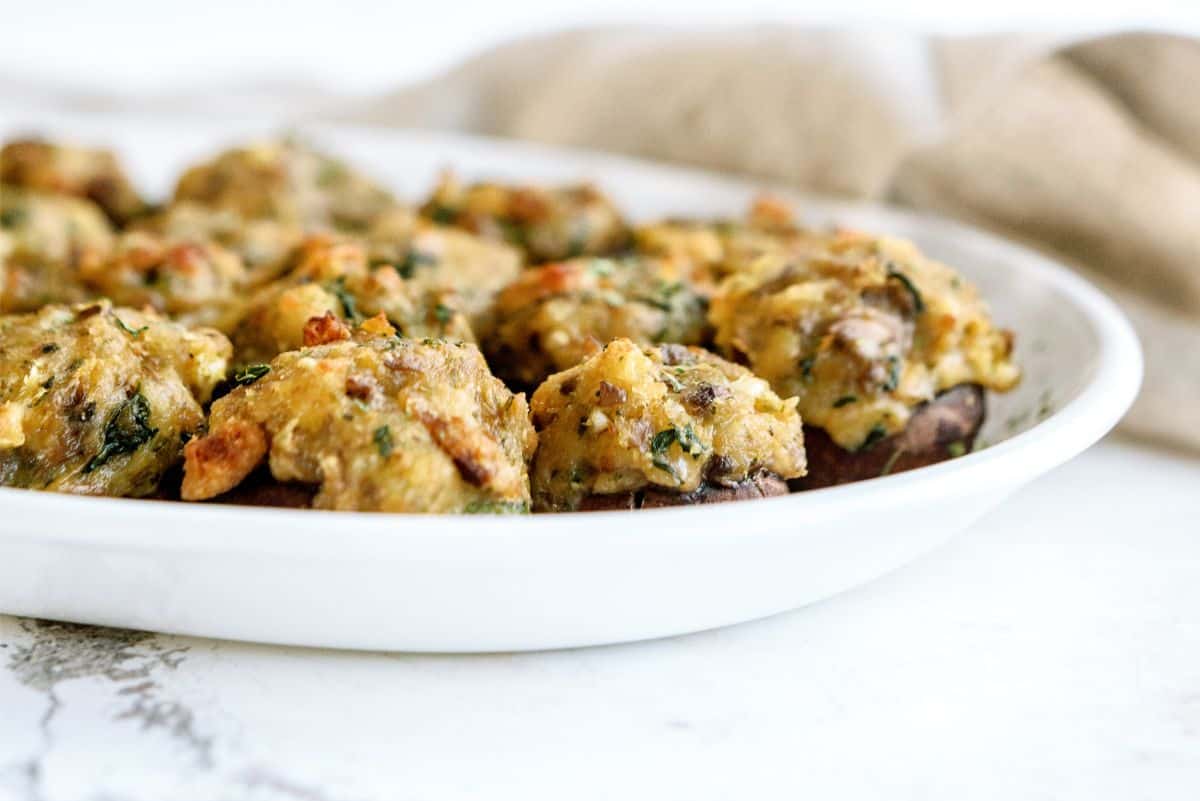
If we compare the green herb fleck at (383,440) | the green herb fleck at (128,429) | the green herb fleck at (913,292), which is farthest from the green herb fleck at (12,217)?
the green herb fleck at (913,292)

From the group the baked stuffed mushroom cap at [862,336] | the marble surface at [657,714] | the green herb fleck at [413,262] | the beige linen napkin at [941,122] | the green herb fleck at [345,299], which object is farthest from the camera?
the beige linen napkin at [941,122]

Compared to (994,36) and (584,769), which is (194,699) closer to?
(584,769)

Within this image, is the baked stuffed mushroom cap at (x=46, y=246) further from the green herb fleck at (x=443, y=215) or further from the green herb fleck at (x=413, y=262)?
the green herb fleck at (x=443, y=215)

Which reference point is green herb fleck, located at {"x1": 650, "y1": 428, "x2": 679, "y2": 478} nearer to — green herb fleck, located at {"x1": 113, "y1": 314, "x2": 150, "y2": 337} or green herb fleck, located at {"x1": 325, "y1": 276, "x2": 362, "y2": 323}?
green herb fleck, located at {"x1": 325, "y1": 276, "x2": 362, "y2": 323}

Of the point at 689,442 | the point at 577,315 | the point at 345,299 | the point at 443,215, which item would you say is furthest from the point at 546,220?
the point at 689,442

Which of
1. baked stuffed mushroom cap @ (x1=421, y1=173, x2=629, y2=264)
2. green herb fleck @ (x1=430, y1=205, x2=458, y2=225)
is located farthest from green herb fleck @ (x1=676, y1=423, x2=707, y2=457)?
green herb fleck @ (x1=430, y1=205, x2=458, y2=225)

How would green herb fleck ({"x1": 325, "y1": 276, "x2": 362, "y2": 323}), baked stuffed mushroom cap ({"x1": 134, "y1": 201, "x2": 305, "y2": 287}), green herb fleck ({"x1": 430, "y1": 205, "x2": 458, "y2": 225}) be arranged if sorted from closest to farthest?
green herb fleck ({"x1": 325, "y1": 276, "x2": 362, "y2": 323})
baked stuffed mushroom cap ({"x1": 134, "y1": 201, "x2": 305, "y2": 287})
green herb fleck ({"x1": 430, "y1": 205, "x2": 458, "y2": 225})
